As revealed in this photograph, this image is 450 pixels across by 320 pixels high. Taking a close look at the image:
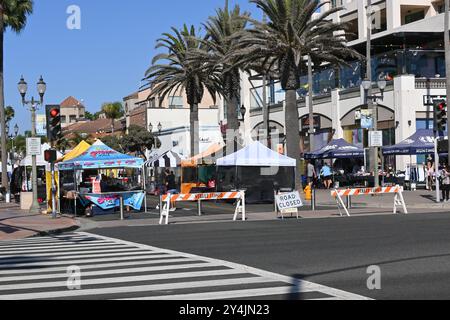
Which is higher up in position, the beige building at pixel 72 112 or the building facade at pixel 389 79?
the beige building at pixel 72 112

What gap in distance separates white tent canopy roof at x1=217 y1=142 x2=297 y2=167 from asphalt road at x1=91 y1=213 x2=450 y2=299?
10654 mm

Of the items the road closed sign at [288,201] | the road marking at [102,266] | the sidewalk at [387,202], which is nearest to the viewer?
the road marking at [102,266]

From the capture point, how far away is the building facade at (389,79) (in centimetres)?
4684

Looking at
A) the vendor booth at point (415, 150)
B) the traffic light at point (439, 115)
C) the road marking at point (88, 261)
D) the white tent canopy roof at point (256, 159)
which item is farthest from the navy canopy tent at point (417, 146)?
the road marking at point (88, 261)

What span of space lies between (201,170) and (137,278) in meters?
32.4

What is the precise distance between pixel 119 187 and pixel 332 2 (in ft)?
119

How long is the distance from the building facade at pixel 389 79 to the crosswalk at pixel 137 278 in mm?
33081

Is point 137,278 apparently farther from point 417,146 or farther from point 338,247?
point 417,146

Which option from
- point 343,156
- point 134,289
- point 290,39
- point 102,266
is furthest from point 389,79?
point 134,289

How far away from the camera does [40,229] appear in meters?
22.1

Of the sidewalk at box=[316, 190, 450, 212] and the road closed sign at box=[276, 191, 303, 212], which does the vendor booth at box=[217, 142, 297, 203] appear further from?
the road closed sign at box=[276, 191, 303, 212]

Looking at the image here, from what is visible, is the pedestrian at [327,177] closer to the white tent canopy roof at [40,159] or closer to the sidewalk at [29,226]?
the white tent canopy roof at [40,159]

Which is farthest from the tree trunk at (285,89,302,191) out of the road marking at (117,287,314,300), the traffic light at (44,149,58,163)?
the road marking at (117,287,314,300)
